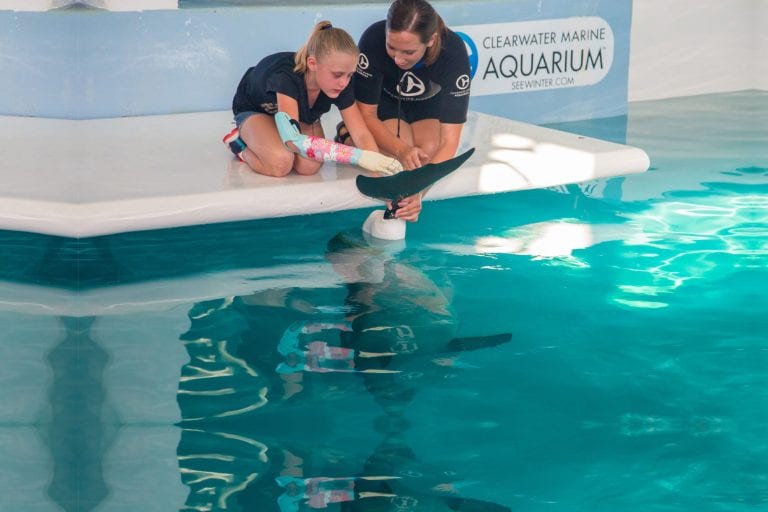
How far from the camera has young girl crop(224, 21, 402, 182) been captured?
3648 mm

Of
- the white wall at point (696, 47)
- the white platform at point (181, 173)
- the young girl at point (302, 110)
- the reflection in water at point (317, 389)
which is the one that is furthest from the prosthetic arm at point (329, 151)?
the white wall at point (696, 47)

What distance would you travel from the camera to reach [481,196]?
4668 millimetres

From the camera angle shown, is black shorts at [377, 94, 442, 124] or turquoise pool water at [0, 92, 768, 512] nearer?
turquoise pool water at [0, 92, 768, 512]

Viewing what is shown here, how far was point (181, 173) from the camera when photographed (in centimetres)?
397

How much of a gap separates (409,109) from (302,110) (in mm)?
517

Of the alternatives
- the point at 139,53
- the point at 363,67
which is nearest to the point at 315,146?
the point at 363,67

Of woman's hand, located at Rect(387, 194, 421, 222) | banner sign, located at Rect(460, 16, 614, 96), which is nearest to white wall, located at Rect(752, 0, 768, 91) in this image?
banner sign, located at Rect(460, 16, 614, 96)

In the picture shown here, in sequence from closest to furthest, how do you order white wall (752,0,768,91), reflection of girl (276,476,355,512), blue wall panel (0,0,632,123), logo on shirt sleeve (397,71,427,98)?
reflection of girl (276,476,355,512) < logo on shirt sleeve (397,71,427,98) < blue wall panel (0,0,632,123) < white wall (752,0,768,91)

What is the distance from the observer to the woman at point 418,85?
3906 mm

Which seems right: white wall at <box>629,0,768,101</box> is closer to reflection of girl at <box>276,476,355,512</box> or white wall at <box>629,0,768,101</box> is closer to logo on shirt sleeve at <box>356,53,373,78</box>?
logo on shirt sleeve at <box>356,53,373,78</box>

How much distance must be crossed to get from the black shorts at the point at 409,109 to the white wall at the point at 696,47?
9.29 feet

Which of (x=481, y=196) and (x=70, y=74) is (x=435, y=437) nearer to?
(x=481, y=196)

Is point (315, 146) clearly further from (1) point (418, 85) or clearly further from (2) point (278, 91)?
(1) point (418, 85)

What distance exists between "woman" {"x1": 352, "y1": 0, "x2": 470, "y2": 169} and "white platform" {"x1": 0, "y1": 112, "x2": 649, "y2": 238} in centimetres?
17
